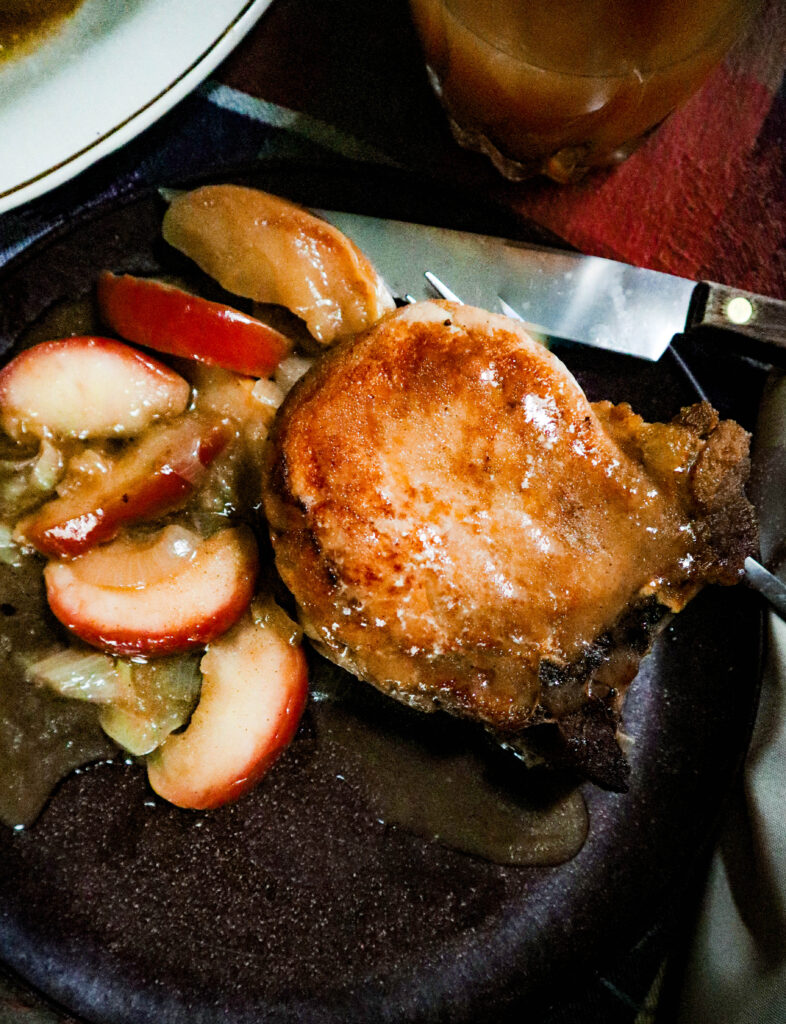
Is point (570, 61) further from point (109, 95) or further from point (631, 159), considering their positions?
point (109, 95)

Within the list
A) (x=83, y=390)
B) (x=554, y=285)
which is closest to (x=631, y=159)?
(x=554, y=285)

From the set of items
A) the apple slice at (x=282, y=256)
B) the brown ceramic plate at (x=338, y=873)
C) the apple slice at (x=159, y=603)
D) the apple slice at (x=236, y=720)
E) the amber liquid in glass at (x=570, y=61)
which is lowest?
the brown ceramic plate at (x=338, y=873)

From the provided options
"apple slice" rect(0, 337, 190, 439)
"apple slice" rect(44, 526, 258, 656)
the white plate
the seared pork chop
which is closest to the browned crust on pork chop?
the seared pork chop

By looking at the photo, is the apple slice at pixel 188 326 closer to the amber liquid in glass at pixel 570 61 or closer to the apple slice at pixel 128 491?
the apple slice at pixel 128 491


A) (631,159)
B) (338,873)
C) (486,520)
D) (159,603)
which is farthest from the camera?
(631,159)

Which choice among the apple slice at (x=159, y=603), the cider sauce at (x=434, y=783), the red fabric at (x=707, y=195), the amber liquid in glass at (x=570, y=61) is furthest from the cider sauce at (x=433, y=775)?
the red fabric at (x=707, y=195)

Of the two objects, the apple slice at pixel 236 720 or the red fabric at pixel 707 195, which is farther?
the red fabric at pixel 707 195
